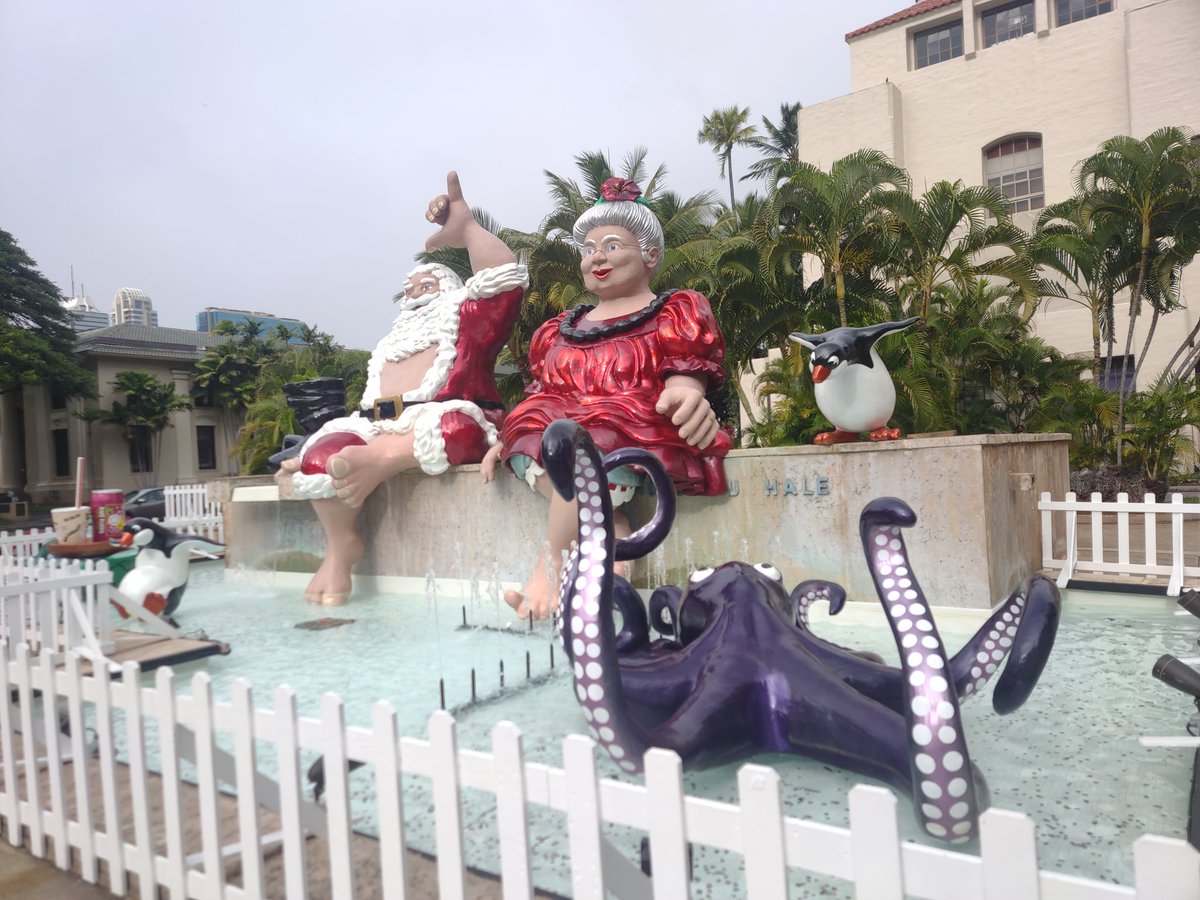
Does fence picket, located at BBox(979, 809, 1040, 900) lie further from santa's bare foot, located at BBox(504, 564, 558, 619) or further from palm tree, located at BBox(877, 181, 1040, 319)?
palm tree, located at BBox(877, 181, 1040, 319)

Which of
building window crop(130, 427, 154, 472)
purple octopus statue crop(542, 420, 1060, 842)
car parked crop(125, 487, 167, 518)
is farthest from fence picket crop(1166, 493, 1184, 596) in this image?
building window crop(130, 427, 154, 472)

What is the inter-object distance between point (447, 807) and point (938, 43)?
81.5 feet

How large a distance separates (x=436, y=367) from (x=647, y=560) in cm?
252

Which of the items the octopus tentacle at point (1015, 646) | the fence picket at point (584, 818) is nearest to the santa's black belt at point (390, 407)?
the octopus tentacle at point (1015, 646)

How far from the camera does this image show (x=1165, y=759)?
2.94 m

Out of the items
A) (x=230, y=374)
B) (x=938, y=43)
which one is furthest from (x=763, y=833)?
(x=230, y=374)

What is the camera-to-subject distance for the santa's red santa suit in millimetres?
6914

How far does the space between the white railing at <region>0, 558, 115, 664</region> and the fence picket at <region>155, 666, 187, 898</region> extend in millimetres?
2364

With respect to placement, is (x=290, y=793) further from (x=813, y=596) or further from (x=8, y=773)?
(x=813, y=596)

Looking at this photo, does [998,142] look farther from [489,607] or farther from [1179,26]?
[489,607]

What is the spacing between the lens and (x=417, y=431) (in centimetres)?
695

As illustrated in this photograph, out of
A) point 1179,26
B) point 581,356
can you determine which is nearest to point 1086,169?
point 1179,26

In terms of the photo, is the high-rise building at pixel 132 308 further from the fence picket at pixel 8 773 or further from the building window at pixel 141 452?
the fence picket at pixel 8 773

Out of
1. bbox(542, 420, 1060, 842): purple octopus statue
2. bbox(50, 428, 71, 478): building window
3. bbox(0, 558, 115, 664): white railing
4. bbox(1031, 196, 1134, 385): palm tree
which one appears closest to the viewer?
bbox(542, 420, 1060, 842): purple octopus statue
